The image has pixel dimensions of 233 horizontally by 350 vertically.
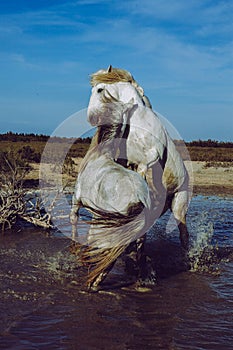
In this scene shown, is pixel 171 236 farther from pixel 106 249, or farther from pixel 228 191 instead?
pixel 228 191

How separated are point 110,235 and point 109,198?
13.1 inches

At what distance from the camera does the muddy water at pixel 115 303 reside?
138 inches

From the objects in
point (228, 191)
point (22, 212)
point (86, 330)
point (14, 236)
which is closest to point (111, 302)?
point (86, 330)

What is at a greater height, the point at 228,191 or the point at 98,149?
the point at 98,149

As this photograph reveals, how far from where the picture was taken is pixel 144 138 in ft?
14.8

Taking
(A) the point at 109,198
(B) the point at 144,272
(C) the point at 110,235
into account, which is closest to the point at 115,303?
(B) the point at 144,272

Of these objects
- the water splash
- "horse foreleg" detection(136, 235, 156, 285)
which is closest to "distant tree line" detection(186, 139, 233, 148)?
the water splash

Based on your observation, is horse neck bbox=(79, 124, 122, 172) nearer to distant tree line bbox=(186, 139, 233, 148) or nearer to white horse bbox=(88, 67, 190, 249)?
white horse bbox=(88, 67, 190, 249)

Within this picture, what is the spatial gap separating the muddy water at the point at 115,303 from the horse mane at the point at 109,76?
6.97ft

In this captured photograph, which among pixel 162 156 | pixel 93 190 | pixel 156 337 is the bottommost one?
pixel 156 337

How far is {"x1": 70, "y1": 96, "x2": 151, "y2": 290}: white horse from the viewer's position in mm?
3420

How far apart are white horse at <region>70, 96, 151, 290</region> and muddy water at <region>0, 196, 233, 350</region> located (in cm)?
41

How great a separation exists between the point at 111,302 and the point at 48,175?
9.32 metres

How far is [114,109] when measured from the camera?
3.95 metres
